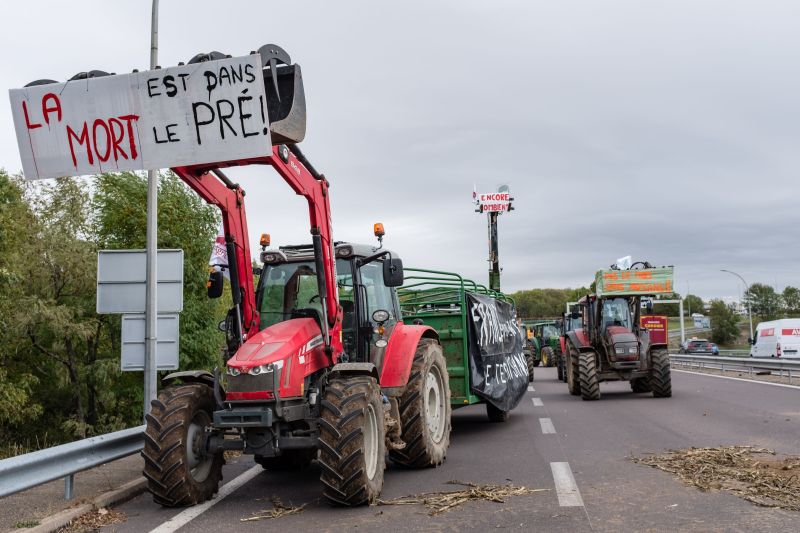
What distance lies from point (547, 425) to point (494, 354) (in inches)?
60.8

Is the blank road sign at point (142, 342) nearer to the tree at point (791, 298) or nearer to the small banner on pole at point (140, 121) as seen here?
the small banner on pole at point (140, 121)

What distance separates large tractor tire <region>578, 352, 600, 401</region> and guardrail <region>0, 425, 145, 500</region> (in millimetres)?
11342

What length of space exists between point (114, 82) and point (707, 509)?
5807 millimetres

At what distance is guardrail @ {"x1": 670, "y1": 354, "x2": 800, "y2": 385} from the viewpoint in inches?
874

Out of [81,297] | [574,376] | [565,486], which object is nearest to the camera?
[565,486]

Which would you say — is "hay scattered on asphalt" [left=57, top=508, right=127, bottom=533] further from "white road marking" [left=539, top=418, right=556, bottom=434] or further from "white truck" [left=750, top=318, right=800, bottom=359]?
"white truck" [left=750, top=318, right=800, bottom=359]

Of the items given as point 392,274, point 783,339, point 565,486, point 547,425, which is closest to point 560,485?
point 565,486

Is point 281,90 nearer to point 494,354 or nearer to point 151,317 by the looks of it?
point 151,317

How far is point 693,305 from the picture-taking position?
538 feet

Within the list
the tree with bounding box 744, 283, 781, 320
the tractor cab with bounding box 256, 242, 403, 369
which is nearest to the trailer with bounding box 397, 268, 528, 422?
the tractor cab with bounding box 256, 242, 403, 369

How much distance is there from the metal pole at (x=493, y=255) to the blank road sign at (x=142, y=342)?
96.0 ft

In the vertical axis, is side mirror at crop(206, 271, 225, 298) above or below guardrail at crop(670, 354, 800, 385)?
above

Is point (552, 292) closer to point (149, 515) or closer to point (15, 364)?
point (15, 364)

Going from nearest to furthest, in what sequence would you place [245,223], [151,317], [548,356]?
[245,223], [151,317], [548,356]
